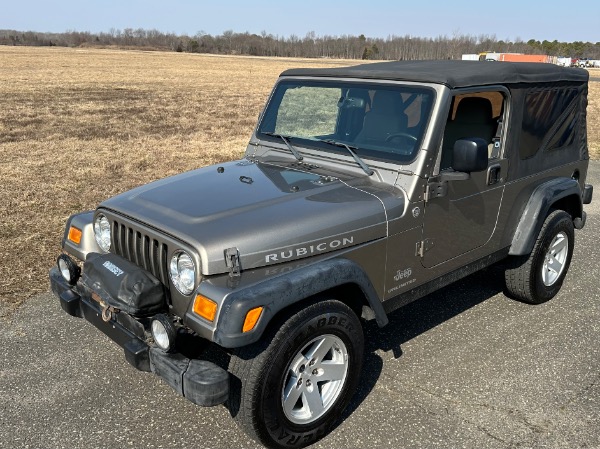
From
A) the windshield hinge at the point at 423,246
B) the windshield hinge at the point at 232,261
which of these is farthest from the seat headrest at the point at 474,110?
the windshield hinge at the point at 232,261

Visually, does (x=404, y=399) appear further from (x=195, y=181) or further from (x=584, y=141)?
(x=584, y=141)

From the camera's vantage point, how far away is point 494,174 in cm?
402

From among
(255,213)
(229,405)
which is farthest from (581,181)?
(229,405)

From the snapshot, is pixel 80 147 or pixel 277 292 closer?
pixel 277 292

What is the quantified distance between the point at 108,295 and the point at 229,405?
2.88 feet

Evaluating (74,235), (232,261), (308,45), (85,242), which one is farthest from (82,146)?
(308,45)

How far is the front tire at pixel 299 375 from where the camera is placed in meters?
2.83

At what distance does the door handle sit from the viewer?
3.98m

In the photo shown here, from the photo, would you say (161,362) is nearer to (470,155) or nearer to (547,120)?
(470,155)

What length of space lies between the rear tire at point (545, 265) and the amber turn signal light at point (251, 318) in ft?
9.37

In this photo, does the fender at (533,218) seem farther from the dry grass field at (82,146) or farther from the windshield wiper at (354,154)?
the dry grass field at (82,146)

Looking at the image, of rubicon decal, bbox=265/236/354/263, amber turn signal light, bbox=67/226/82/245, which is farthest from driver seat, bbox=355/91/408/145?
amber turn signal light, bbox=67/226/82/245

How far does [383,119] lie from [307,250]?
1.22 m

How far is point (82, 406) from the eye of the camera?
3.49 metres
